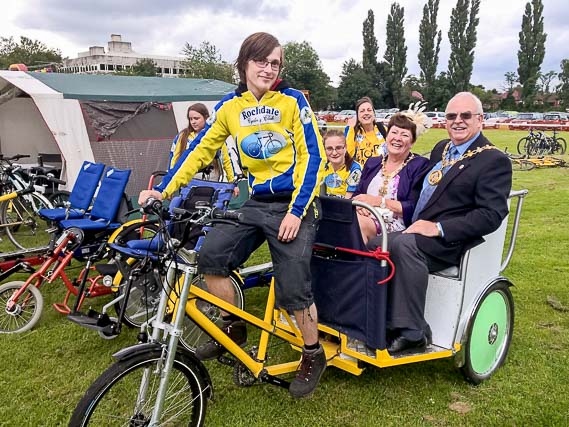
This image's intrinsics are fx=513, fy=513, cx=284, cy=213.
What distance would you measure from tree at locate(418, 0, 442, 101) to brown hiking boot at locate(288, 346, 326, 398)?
191ft

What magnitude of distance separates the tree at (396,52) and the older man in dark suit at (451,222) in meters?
60.4

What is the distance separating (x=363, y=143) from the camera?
5473 millimetres

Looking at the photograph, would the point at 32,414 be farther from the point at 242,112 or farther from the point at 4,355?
the point at 242,112

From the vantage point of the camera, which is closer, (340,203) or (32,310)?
(340,203)

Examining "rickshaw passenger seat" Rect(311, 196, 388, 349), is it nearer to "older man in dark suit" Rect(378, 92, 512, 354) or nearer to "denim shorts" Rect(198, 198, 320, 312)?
"older man in dark suit" Rect(378, 92, 512, 354)

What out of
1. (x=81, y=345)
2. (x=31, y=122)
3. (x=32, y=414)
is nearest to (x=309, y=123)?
(x=32, y=414)

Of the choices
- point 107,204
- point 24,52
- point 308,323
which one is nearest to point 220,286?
point 308,323

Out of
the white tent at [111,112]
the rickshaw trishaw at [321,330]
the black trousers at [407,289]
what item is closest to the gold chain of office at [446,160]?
the rickshaw trishaw at [321,330]

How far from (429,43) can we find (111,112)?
56715 mm

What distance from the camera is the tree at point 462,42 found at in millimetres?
54594

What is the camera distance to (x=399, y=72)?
6019cm

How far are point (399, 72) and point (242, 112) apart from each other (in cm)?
6133

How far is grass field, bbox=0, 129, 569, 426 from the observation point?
2824 millimetres

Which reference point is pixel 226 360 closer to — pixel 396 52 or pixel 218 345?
pixel 218 345
